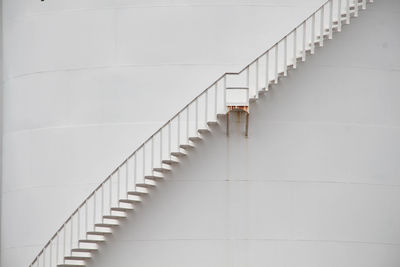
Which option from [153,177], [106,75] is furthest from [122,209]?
[106,75]

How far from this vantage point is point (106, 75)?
27.2 meters

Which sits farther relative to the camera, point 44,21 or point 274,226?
point 44,21

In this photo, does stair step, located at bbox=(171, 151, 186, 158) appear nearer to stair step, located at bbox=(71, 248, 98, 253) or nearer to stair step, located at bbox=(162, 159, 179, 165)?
stair step, located at bbox=(162, 159, 179, 165)

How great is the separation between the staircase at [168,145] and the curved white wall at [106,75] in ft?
1.02

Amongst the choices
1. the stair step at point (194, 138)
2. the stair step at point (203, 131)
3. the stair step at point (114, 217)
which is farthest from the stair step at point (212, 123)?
the stair step at point (114, 217)

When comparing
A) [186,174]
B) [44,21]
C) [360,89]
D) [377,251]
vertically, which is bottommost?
[377,251]

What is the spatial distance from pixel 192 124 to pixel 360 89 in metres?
4.12

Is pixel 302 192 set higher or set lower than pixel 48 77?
lower

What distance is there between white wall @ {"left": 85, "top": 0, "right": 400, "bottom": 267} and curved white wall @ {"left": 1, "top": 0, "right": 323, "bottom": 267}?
4.54 ft

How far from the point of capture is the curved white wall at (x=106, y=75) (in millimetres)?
26859

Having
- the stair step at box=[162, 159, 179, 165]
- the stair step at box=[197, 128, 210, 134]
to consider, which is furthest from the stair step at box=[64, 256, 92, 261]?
the stair step at box=[197, 128, 210, 134]

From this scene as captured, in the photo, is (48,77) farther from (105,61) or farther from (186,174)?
(186,174)

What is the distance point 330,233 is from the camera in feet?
86.6

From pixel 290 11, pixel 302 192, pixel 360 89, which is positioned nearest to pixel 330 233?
pixel 302 192
